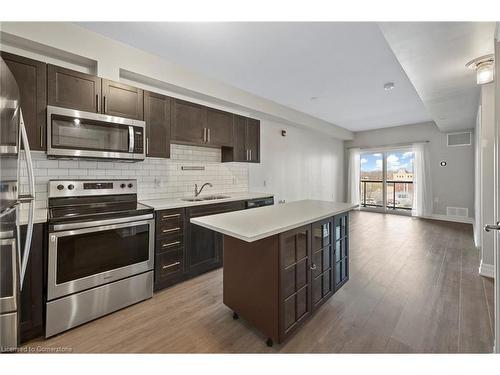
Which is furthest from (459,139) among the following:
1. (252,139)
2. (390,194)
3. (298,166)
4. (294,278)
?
(294,278)

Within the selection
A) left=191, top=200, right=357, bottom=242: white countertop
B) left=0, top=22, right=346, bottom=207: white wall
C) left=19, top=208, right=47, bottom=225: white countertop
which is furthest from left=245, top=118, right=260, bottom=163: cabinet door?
left=19, top=208, right=47, bottom=225: white countertop

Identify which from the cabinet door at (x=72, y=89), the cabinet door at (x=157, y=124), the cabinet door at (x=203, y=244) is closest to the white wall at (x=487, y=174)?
the cabinet door at (x=203, y=244)

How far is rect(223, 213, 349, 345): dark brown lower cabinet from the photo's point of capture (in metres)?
1.58

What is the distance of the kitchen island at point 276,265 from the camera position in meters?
1.56

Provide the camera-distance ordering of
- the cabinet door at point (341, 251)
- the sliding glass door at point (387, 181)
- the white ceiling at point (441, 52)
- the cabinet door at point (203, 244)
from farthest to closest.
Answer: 1. the sliding glass door at point (387, 181)
2. the cabinet door at point (203, 244)
3. the cabinet door at point (341, 251)
4. the white ceiling at point (441, 52)

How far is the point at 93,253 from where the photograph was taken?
1930 mm

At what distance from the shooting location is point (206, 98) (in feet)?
11.1

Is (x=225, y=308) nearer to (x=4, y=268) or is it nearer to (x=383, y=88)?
(x=4, y=268)

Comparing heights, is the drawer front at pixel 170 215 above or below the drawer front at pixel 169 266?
above

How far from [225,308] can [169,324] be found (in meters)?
0.50

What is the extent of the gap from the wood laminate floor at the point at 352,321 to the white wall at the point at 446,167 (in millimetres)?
3584

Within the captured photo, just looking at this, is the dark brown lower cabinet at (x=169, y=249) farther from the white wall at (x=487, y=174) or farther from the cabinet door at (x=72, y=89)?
the white wall at (x=487, y=174)

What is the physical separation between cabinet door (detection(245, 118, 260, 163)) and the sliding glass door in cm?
495
